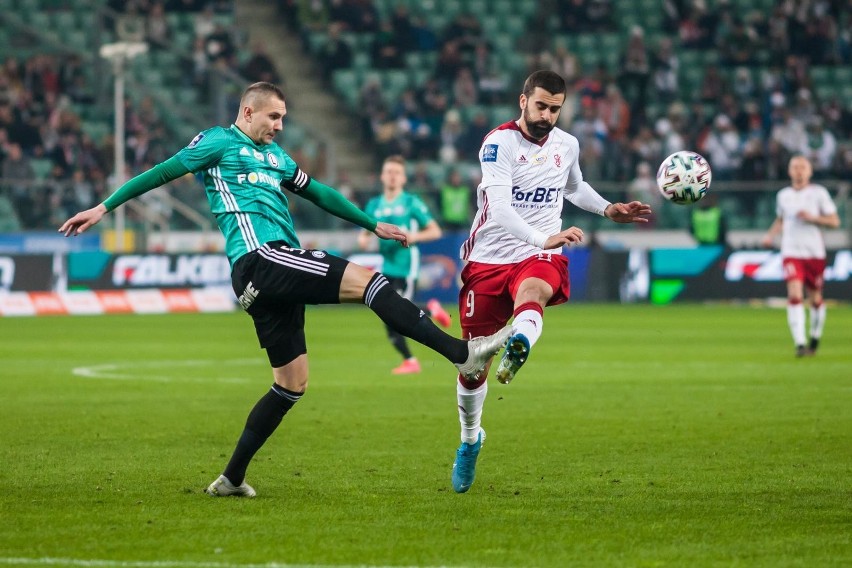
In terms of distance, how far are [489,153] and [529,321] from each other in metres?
1.17

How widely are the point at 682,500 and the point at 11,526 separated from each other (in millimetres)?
3356

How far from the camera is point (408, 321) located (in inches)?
293

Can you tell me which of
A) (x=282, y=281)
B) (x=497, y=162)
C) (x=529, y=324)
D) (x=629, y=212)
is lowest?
(x=529, y=324)

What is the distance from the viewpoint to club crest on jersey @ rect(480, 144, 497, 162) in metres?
8.41

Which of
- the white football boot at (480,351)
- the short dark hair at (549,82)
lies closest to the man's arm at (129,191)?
the white football boot at (480,351)

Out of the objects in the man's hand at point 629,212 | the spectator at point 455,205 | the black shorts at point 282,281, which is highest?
the man's hand at point 629,212

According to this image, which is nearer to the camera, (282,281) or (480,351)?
(282,281)

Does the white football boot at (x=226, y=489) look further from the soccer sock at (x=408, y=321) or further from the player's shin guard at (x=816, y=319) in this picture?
the player's shin guard at (x=816, y=319)

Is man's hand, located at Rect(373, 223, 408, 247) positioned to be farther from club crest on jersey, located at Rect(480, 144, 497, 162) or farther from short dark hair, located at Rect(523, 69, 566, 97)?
short dark hair, located at Rect(523, 69, 566, 97)

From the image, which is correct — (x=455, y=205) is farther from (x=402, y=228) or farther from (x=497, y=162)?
(x=497, y=162)

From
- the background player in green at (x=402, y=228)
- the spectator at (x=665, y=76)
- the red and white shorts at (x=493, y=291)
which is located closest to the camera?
the red and white shorts at (x=493, y=291)

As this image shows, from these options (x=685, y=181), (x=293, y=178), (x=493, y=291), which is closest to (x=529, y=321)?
(x=493, y=291)

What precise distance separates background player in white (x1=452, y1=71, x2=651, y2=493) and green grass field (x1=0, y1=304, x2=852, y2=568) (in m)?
0.90

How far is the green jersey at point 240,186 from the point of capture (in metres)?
7.63
